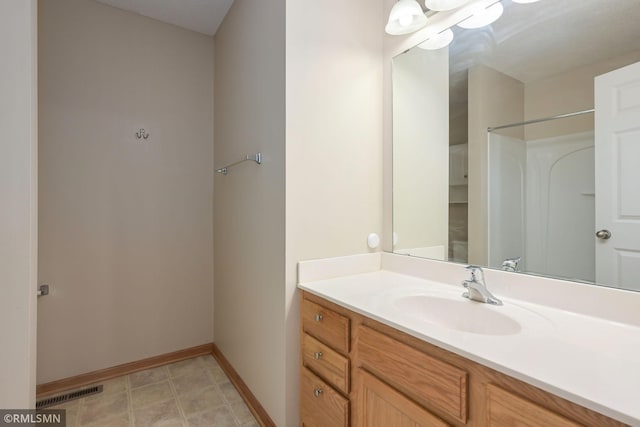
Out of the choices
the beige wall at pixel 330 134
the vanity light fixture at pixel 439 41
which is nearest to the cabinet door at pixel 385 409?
the beige wall at pixel 330 134

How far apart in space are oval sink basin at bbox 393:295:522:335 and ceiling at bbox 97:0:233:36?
87.1 inches

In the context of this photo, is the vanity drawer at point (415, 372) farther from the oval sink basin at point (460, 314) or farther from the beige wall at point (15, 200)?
the beige wall at point (15, 200)

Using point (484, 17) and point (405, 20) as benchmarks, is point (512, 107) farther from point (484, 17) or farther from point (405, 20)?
point (405, 20)

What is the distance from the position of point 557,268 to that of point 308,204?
1015mm

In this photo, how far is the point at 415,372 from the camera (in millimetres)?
860

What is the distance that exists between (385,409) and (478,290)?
21.6 inches

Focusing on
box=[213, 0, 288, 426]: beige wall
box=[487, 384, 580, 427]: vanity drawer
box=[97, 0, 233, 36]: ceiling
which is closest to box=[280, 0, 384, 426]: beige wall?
box=[213, 0, 288, 426]: beige wall

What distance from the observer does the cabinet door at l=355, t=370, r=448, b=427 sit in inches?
33.2

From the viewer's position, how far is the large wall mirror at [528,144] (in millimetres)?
951

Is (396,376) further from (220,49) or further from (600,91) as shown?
(220,49)

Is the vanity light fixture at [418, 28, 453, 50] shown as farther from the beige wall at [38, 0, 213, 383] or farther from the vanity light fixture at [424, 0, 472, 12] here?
the beige wall at [38, 0, 213, 383]

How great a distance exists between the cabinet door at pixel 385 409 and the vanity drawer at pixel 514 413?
0.52ft

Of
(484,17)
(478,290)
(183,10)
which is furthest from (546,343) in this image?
(183,10)

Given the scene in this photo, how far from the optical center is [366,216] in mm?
1621
